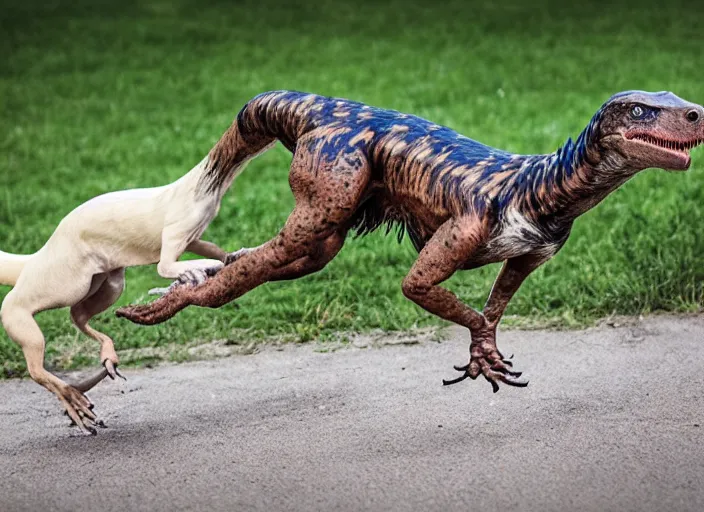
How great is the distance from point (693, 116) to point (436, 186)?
999 mm

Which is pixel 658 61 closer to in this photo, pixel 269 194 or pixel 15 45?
pixel 269 194

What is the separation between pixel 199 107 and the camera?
10.6 m

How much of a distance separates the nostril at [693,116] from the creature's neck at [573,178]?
27cm

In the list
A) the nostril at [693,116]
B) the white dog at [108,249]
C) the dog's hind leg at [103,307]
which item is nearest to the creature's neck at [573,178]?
the nostril at [693,116]

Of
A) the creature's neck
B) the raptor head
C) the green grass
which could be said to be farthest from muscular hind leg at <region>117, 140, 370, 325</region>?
the green grass

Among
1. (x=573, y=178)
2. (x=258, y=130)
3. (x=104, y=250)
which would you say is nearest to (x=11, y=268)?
(x=104, y=250)

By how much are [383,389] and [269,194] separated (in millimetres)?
3278

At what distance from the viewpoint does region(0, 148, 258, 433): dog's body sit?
4637 mm

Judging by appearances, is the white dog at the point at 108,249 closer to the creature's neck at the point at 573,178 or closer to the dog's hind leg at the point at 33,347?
the dog's hind leg at the point at 33,347

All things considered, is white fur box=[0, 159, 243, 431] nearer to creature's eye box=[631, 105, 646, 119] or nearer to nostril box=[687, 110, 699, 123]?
creature's eye box=[631, 105, 646, 119]

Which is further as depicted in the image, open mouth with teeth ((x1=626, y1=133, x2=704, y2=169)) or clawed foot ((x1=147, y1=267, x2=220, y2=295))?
clawed foot ((x1=147, y1=267, x2=220, y2=295))

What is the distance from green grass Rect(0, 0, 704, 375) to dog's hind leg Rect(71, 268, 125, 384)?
1219 mm

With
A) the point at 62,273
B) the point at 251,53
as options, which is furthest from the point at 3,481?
the point at 251,53

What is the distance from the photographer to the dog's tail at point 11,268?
199 inches
